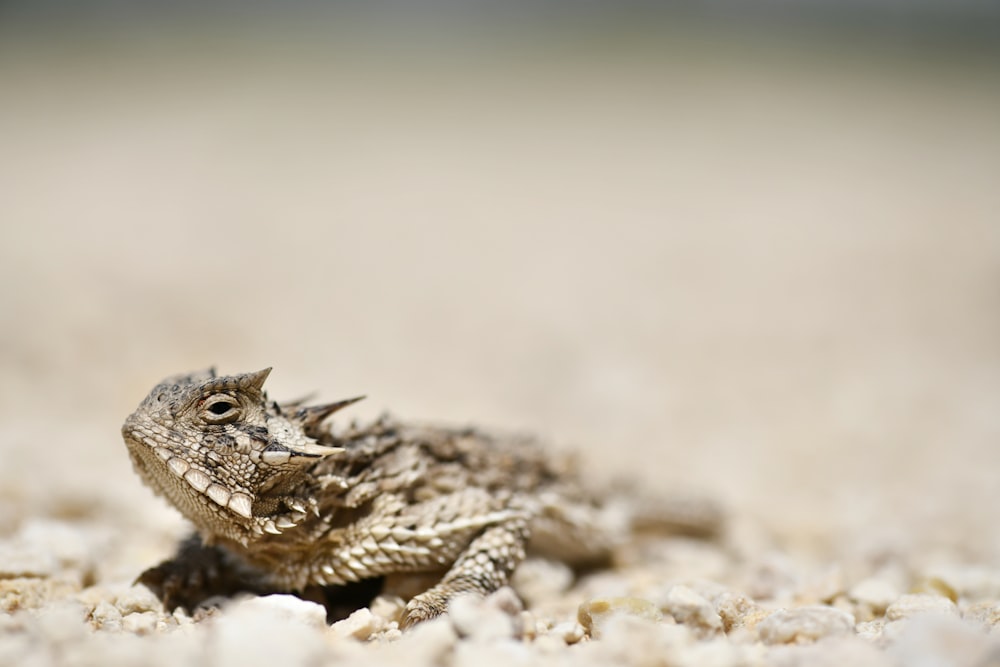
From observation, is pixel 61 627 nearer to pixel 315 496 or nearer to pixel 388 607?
pixel 315 496

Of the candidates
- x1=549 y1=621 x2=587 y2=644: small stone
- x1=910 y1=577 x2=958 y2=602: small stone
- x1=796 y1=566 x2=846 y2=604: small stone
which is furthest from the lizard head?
x1=910 y1=577 x2=958 y2=602: small stone

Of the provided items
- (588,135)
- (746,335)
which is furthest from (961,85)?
(746,335)

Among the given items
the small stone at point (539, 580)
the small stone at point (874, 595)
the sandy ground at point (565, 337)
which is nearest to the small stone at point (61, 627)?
the sandy ground at point (565, 337)

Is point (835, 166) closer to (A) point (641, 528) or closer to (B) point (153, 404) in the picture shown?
(A) point (641, 528)

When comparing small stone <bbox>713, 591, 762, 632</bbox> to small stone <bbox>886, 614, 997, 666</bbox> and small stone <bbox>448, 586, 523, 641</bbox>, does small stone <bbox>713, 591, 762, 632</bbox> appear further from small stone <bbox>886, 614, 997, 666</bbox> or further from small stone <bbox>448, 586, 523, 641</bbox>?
small stone <bbox>448, 586, 523, 641</bbox>

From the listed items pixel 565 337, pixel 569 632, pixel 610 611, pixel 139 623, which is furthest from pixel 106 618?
pixel 565 337

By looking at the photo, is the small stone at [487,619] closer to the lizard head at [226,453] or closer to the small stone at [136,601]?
the lizard head at [226,453]
